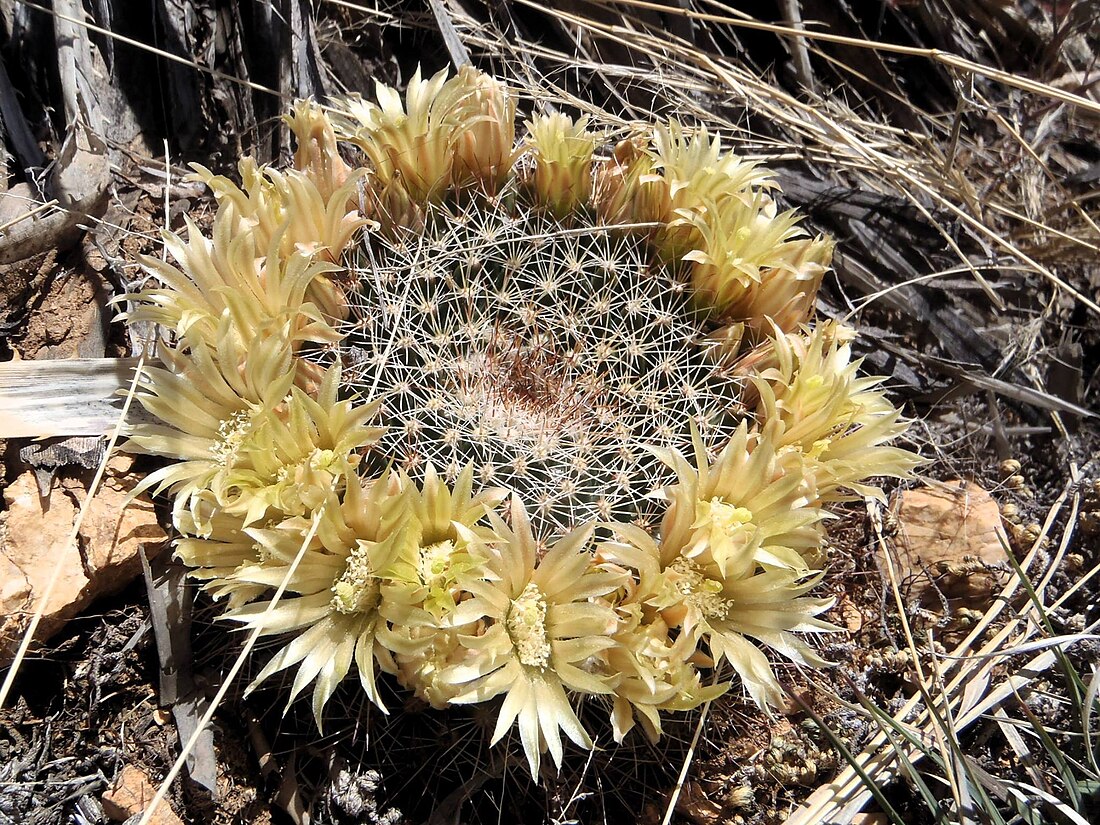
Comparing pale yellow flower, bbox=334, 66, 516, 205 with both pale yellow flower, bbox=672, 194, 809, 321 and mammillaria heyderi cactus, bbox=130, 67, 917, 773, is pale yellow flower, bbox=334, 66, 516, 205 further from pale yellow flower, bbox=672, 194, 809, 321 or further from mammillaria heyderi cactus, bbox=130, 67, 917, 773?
pale yellow flower, bbox=672, 194, 809, 321

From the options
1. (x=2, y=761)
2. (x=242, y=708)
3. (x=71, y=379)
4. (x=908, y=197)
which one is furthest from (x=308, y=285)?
(x=908, y=197)

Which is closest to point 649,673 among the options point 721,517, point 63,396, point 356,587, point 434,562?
point 721,517

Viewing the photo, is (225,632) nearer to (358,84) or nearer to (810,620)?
(810,620)

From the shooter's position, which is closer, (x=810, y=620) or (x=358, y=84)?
(x=810, y=620)

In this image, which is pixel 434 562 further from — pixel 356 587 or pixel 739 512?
pixel 739 512

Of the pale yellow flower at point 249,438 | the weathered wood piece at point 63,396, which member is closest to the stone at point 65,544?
the weathered wood piece at point 63,396

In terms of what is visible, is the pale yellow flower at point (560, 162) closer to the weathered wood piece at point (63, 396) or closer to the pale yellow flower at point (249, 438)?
the pale yellow flower at point (249, 438)

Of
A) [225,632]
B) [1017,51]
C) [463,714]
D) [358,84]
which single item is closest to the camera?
[463,714]
